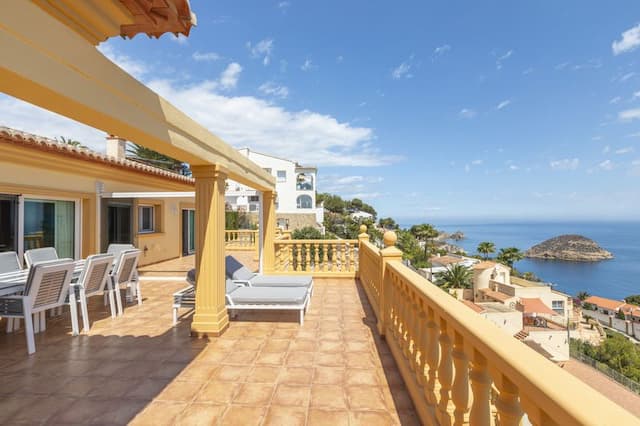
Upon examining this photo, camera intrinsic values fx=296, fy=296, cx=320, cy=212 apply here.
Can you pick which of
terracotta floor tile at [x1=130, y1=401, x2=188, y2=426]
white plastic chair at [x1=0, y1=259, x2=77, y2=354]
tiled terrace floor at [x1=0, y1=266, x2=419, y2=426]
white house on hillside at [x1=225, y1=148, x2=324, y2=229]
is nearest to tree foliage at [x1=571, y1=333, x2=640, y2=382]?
white house on hillside at [x1=225, y1=148, x2=324, y2=229]

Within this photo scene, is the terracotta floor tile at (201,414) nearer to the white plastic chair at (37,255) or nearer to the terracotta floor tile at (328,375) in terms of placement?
the terracotta floor tile at (328,375)

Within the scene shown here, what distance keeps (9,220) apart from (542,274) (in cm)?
11569

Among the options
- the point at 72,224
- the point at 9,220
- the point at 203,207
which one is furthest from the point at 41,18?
the point at 72,224

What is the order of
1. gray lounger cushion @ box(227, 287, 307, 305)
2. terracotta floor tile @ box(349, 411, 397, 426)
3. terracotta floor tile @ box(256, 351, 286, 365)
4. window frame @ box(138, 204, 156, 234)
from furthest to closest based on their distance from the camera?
1. window frame @ box(138, 204, 156, 234)
2. gray lounger cushion @ box(227, 287, 307, 305)
3. terracotta floor tile @ box(256, 351, 286, 365)
4. terracotta floor tile @ box(349, 411, 397, 426)

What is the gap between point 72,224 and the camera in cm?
777

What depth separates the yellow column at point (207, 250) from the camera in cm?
412

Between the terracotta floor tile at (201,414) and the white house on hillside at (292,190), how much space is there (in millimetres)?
32126

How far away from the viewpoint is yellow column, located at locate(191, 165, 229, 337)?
13.5 ft

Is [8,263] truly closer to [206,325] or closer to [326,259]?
[206,325]

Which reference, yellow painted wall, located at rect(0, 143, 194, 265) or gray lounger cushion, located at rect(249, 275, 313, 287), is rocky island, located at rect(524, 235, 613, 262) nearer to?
yellow painted wall, located at rect(0, 143, 194, 265)

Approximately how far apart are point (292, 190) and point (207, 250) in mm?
35144

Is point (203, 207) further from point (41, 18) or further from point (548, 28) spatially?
point (548, 28)

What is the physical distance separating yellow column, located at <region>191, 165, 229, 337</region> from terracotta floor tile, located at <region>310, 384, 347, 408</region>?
6.26ft

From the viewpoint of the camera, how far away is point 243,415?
2.46 metres
